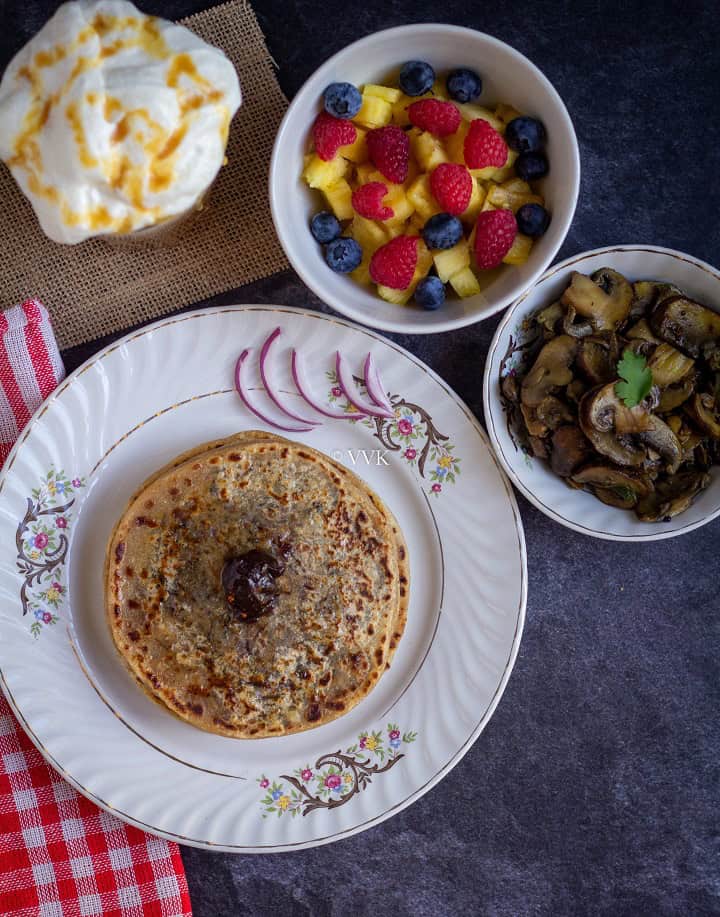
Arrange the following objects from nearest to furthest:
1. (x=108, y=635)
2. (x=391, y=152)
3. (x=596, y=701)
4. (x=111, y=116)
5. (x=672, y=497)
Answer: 1. (x=111, y=116)
2. (x=391, y=152)
3. (x=672, y=497)
4. (x=108, y=635)
5. (x=596, y=701)

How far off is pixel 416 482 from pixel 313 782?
1.12m

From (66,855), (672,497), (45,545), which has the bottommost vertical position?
(66,855)

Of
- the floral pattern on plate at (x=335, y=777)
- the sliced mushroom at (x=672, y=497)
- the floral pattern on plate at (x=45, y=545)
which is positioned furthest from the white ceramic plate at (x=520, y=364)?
the floral pattern on plate at (x=45, y=545)

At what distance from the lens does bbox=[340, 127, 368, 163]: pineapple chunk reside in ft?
8.42

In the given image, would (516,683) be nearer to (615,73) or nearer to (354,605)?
(354,605)

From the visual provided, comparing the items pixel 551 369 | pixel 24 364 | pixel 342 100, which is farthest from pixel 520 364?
pixel 24 364

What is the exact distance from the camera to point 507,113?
2656 mm

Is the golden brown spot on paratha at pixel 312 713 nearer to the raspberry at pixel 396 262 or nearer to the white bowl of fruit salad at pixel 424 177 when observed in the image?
the white bowl of fruit salad at pixel 424 177

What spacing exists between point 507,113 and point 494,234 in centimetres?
46

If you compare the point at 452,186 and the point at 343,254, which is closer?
the point at 452,186

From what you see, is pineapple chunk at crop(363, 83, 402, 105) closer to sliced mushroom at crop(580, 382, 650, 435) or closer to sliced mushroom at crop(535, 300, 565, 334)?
sliced mushroom at crop(535, 300, 565, 334)

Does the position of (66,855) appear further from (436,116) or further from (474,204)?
(436,116)

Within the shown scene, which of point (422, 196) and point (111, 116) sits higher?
point (111, 116)

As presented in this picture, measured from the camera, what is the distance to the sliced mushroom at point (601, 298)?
2.72 metres
